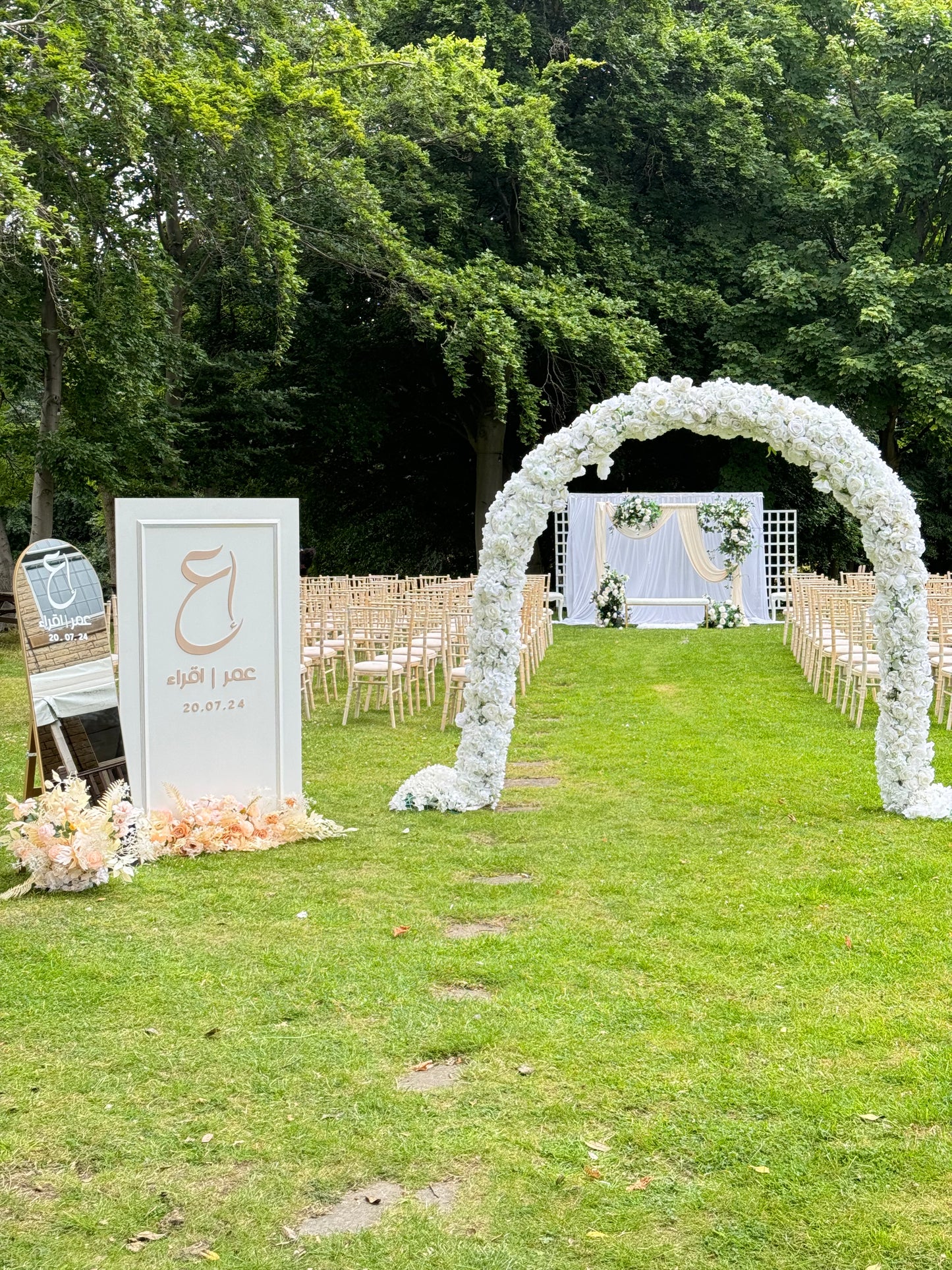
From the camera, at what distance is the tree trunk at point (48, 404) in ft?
52.6

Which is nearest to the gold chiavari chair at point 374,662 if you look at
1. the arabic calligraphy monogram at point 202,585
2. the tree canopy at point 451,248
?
the arabic calligraphy monogram at point 202,585

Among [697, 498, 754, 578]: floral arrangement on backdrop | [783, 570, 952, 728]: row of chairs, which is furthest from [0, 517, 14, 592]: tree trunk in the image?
[783, 570, 952, 728]: row of chairs

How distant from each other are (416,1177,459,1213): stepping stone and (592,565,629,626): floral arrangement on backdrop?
17497 millimetres

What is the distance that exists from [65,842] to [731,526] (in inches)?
659

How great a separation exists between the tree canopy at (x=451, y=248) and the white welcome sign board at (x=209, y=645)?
8.32 m

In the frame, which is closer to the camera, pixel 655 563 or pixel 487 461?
pixel 655 563

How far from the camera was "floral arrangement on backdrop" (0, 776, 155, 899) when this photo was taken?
5.38m

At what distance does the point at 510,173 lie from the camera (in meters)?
20.2

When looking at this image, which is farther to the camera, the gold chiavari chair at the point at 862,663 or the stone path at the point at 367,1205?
the gold chiavari chair at the point at 862,663

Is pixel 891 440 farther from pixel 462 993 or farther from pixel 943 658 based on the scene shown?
pixel 462 993

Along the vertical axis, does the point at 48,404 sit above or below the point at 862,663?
above

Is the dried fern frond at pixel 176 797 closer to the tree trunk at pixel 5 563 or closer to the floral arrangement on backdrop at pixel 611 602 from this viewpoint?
the tree trunk at pixel 5 563

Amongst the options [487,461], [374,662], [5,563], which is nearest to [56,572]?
[374,662]

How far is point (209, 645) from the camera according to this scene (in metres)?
6.23
